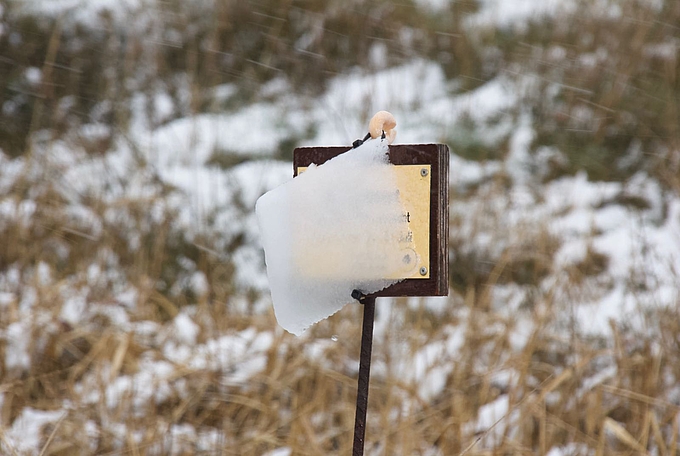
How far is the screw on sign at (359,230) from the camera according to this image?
0.70 metres

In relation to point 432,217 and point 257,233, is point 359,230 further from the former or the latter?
point 257,233

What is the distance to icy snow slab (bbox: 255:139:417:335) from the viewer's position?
2.28ft

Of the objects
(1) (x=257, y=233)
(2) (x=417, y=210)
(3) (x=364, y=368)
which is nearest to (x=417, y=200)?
(2) (x=417, y=210)

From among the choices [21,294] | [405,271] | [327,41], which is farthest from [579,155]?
[405,271]

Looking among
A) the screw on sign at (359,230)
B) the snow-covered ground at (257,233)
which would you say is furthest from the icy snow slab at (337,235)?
the snow-covered ground at (257,233)

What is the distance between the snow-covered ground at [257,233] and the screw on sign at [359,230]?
2.24ft

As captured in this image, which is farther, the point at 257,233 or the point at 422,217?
the point at 257,233

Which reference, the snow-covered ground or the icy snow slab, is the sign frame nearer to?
the icy snow slab

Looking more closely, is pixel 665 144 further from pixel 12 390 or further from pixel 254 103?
pixel 12 390

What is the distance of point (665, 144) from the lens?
2.67 m

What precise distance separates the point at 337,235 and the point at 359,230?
22mm

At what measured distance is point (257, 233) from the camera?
2.50 metres

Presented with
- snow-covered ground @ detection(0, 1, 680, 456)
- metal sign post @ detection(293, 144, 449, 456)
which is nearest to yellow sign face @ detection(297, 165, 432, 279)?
metal sign post @ detection(293, 144, 449, 456)

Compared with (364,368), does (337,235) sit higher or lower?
higher
